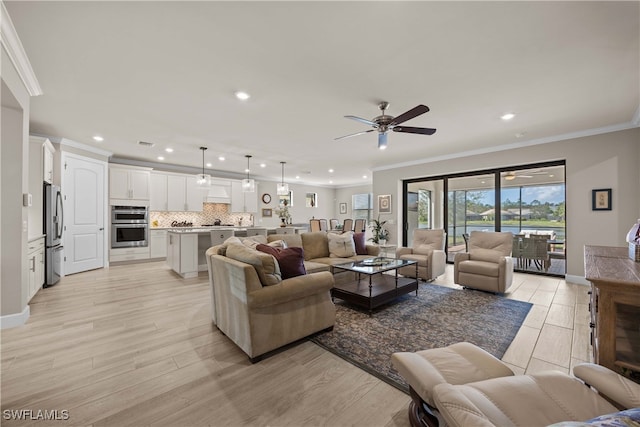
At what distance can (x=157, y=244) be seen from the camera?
23.1ft

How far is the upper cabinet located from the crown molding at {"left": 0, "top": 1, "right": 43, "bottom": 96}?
3741mm

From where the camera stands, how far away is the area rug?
7.64 ft

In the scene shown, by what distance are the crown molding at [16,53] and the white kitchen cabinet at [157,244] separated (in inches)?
177

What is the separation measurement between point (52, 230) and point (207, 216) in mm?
4127

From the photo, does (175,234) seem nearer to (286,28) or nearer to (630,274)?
(286,28)

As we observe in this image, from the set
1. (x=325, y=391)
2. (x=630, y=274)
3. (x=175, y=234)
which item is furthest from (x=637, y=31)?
(x=175, y=234)

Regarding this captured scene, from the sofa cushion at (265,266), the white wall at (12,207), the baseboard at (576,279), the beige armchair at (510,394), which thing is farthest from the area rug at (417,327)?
the white wall at (12,207)

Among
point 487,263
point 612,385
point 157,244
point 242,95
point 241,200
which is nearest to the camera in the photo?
point 612,385

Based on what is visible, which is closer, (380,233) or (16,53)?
(16,53)

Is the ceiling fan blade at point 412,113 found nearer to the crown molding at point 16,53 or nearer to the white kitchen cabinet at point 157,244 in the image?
the crown molding at point 16,53

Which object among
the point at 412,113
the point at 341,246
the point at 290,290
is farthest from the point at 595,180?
the point at 290,290

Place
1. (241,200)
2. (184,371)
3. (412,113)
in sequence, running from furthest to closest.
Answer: (241,200), (412,113), (184,371)

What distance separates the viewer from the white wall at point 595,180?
4191 mm

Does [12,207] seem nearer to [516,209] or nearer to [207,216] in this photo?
[207,216]
